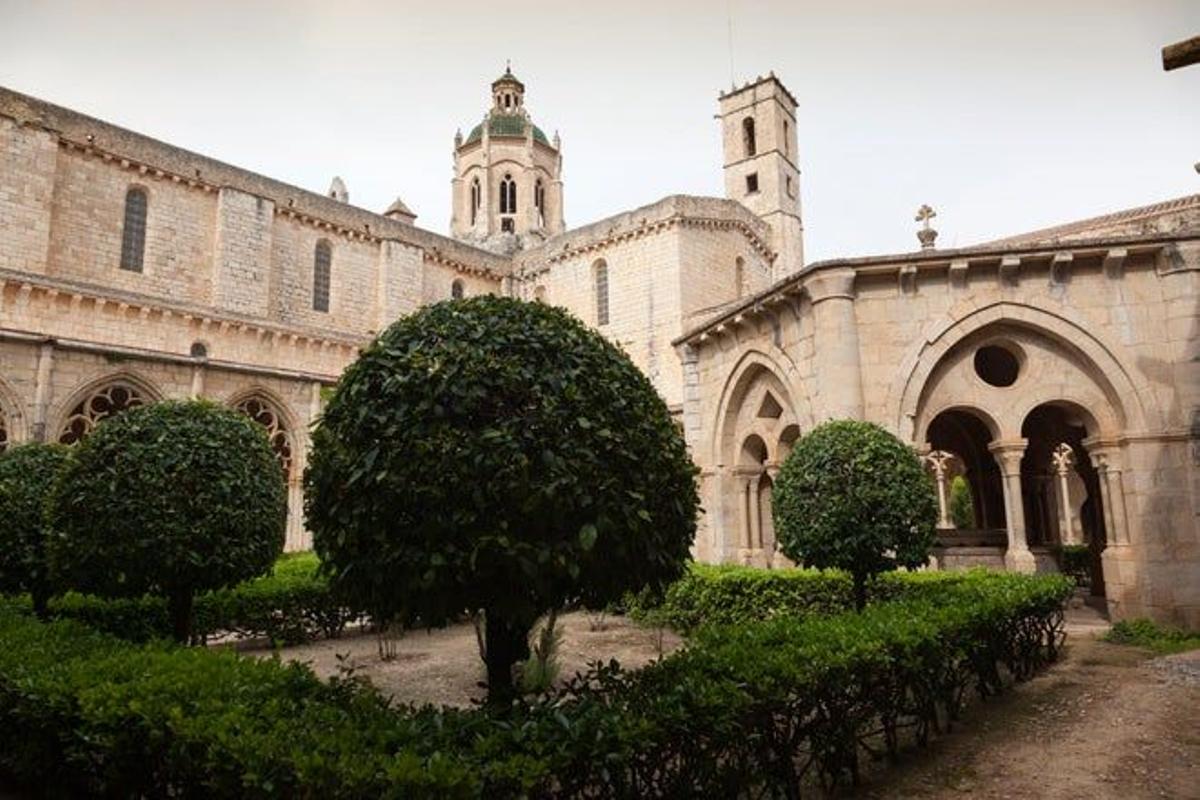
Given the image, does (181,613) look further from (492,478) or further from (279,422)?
(279,422)

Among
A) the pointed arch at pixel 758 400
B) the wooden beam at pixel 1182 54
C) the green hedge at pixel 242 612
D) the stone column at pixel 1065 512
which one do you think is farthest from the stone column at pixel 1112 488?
the green hedge at pixel 242 612

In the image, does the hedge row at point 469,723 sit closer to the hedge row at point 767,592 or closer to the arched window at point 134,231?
the hedge row at point 767,592

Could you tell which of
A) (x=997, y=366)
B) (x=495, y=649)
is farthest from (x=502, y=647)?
(x=997, y=366)

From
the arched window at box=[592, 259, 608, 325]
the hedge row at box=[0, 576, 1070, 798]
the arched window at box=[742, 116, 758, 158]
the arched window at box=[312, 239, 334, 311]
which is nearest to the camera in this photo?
the hedge row at box=[0, 576, 1070, 798]

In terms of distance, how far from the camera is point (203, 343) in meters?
24.6

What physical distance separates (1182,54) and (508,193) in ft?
145

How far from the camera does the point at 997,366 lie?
41.0 feet

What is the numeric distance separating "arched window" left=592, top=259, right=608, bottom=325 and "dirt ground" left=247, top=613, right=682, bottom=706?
23.0m

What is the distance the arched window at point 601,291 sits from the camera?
3381 centimetres

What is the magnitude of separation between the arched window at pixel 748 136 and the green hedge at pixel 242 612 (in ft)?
125

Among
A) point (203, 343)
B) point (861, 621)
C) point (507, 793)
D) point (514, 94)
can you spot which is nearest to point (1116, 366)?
point (861, 621)

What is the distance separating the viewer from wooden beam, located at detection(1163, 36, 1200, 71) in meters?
4.88

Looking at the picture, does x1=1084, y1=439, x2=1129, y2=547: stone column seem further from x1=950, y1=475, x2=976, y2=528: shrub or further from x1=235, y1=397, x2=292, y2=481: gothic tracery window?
x1=950, y1=475, x2=976, y2=528: shrub

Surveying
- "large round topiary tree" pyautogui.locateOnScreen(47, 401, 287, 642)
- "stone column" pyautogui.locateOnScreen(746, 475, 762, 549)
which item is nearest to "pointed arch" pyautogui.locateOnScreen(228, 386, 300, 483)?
"large round topiary tree" pyautogui.locateOnScreen(47, 401, 287, 642)
